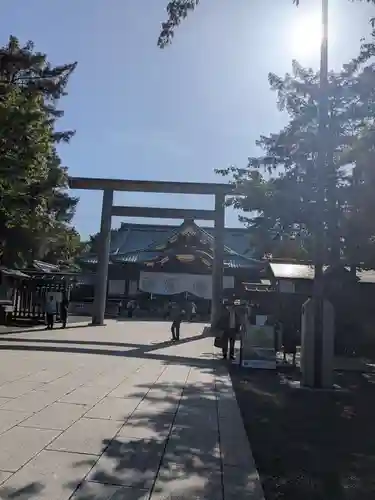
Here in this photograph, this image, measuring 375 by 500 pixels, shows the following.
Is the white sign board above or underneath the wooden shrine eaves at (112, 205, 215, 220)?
underneath

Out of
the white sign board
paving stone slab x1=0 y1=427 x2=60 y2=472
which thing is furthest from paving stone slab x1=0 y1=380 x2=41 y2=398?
the white sign board

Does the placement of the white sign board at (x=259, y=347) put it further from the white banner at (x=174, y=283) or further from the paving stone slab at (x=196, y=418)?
the white banner at (x=174, y=283)

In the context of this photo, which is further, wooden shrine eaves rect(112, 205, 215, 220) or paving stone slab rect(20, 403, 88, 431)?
wooden shrine eaves rect(112, 205, 215, 220)

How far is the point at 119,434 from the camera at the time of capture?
199 inches

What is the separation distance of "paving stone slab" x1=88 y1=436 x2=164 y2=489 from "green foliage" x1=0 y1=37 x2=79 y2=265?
8157 mm

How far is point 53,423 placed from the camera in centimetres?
530

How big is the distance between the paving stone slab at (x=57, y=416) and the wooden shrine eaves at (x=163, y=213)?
16956 millimetres

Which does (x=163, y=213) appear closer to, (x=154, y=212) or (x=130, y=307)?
(x=154, y=212)

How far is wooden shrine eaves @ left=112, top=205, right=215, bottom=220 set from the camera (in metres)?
22.8

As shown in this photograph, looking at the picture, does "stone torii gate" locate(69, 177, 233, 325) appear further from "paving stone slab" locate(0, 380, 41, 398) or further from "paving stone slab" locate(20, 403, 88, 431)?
"paving stone slab" locate(20, 403, 88, 431)

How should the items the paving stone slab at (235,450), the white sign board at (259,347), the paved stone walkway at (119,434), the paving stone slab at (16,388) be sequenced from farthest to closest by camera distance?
the white sign board at (259,347), the paving stone slab at (16,388), the paving stone slab at (235,450), the paved stone walkway at (119,434)

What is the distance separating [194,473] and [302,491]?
2.89 feet

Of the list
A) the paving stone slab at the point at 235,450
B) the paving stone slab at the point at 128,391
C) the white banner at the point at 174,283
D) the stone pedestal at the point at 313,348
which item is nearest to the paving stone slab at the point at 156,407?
the paving stone slab at the point at 128,391

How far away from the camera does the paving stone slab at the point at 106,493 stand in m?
3.42
